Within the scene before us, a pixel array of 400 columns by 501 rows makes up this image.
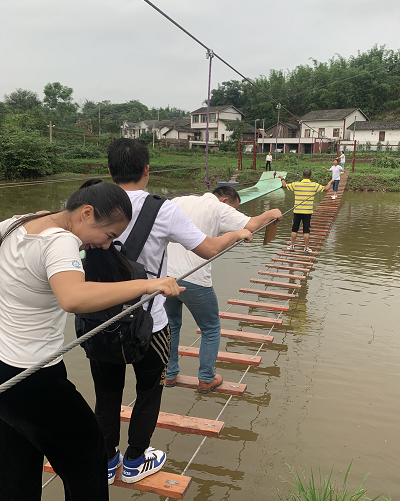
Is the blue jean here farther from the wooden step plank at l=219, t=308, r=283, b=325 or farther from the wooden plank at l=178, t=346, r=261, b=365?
the wooden step plank at l=219, t=308, r=283, b=325

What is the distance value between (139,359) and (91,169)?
29460 mm

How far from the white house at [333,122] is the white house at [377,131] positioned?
95 centimetres

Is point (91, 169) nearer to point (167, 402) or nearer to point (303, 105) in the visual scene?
point (167, 402)

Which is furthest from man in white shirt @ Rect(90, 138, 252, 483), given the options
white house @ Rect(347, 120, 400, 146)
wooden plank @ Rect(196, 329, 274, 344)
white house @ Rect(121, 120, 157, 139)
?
white house @ Rect(121, 120, 157, 139)

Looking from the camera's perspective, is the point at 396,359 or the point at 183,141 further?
the point at 183,141

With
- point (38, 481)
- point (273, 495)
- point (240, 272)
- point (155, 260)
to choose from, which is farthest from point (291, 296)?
point (38, 481)

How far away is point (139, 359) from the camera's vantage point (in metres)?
1.79

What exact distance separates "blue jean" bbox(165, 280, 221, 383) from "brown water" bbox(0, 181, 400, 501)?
38 cm

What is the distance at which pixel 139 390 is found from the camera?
1.98 metres

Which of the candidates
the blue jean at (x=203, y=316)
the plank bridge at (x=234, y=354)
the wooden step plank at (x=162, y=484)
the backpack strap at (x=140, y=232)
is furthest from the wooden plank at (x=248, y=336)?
the backpack strap at (x=140, y=232)

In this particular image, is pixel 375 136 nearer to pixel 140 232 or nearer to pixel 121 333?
pixel 140 232

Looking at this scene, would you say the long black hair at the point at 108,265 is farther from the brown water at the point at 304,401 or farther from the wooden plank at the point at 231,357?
the wooden plank at the point at 231,357

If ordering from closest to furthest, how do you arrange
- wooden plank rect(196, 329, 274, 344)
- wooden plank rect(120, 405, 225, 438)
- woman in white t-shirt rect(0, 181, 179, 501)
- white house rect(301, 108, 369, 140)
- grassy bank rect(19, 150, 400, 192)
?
woman in white t-shirt rect(0, 181, 179, 501)
wooden plank rect(120, 405, 225, 438)
wooden plank rect(196, 329, 274, 344)
grassy bank rect(19, 150, 400, 192)
white house rect(301, 108, 369, 140)

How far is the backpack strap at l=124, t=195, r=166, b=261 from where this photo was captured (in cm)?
188
